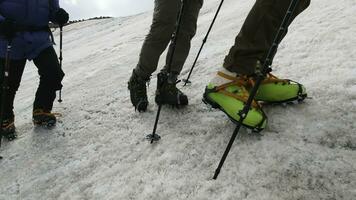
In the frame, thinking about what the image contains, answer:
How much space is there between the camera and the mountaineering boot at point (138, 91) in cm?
485

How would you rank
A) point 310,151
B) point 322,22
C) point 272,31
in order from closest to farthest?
1. point 310,151
2. point 272,31
3. point 322,22

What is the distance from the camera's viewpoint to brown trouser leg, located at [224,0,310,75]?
3.62 metres

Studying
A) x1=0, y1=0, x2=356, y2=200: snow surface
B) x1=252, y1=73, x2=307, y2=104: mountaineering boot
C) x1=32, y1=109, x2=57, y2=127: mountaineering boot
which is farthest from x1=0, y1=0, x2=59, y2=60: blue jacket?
x1=252, y1=73, x2=307, y2=104: mountaineering boot

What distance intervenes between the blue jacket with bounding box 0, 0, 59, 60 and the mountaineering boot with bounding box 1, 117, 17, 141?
94 centimetres

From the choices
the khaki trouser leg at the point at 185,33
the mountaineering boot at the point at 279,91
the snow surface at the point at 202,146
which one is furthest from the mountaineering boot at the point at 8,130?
the mountaineering boot at the point at 279,91

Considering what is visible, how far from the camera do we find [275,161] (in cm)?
319

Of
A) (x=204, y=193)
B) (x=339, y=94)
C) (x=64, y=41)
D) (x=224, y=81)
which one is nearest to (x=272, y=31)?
(x=224, y=81)

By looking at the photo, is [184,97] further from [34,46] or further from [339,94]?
[34,46]

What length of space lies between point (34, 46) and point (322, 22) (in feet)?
16.1

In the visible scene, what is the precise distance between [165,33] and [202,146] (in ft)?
5.00

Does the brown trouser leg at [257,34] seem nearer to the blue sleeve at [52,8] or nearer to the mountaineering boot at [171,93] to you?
the mountaineering boot at [171,93]

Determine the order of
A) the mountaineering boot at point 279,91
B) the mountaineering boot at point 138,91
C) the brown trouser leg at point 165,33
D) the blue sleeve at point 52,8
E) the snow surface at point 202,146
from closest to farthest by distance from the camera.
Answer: the snow surface at point 202,146
the mountaineering boot at point 279,91
the brown trouser leg at point 165,33
the mountaineering boot at point 138,91
the blue sleeve at point 52,8

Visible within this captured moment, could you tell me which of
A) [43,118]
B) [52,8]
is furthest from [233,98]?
[52,8]

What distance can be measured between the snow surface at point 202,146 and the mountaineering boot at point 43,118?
0.12m
